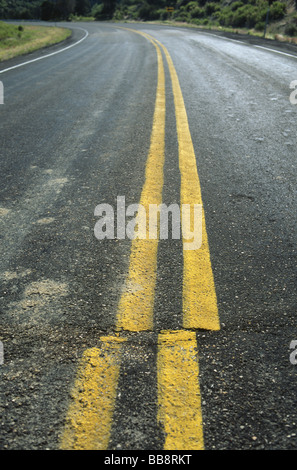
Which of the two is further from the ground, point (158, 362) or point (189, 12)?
point (189, 12)

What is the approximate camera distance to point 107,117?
484 cm

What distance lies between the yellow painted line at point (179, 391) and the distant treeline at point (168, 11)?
91.7 ft

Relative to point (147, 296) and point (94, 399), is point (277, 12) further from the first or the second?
point (94, 399)

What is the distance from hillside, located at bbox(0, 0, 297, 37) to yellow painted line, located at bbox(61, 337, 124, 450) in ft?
72.4

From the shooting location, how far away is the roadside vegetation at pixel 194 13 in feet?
83.6

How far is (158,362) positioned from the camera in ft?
4.71

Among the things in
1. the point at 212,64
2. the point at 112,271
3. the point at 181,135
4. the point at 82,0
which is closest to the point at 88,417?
the point at 112,271

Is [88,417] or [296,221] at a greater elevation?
[296,221]

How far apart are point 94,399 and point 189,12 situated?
52.9m

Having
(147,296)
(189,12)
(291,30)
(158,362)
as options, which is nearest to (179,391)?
(158,362)

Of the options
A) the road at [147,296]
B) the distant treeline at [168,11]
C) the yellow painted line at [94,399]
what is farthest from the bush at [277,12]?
the yellow painted line at [94,399]

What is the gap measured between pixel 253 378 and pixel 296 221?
1316 millimetres

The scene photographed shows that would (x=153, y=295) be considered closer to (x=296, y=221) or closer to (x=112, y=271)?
(x=112, y=271)

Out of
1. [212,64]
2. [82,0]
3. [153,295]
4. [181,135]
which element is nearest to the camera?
[153,295]
